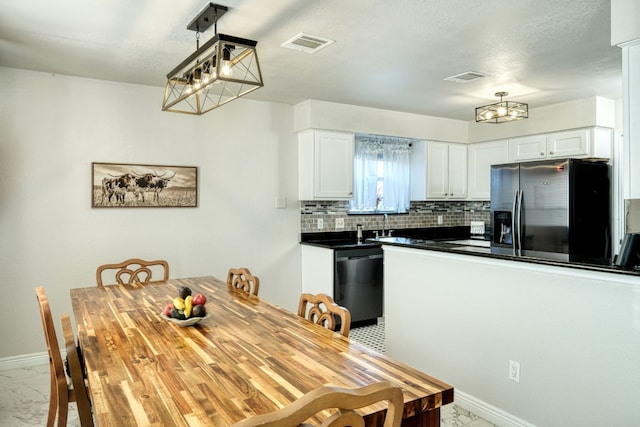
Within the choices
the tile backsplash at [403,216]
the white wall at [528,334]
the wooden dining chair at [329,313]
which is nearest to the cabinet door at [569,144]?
the tile backsplash at [403,216]

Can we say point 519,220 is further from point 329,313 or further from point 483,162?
point 329,313

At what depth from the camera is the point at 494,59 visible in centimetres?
331

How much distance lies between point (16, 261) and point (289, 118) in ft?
9.24

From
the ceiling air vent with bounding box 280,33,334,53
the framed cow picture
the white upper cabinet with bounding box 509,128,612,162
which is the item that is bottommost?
the framed cow picture

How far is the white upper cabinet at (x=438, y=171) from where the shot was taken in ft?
18.1

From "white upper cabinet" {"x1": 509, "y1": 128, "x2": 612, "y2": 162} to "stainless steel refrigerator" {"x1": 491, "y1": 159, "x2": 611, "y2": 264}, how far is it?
0.13 m

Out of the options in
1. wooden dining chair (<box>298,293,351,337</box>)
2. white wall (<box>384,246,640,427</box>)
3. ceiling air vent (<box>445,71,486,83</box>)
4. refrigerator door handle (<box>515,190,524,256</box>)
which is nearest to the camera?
wooden dining chair (<box>298,293,351,337</box>)

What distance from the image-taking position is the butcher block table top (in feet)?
4.15

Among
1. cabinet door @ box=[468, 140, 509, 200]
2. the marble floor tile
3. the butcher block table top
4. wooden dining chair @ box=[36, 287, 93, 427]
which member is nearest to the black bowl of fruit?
the butcher block table top

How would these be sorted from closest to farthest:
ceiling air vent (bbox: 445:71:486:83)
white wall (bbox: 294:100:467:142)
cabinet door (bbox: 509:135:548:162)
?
ceiling air vent (bbox: 445:71:486:83), white wall (bbox: 294:100:467:142), cabinet door (bbox: 509:135:548:162)

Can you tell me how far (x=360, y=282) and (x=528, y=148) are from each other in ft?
8.06

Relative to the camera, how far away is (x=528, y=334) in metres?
2.45

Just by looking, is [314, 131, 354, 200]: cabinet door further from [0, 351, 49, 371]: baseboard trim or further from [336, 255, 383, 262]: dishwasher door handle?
[0, 351, 49, 371]: baseboard trim

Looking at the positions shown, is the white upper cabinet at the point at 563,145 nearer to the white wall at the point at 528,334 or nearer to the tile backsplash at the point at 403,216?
the tile backsplash at the point at 403,216
